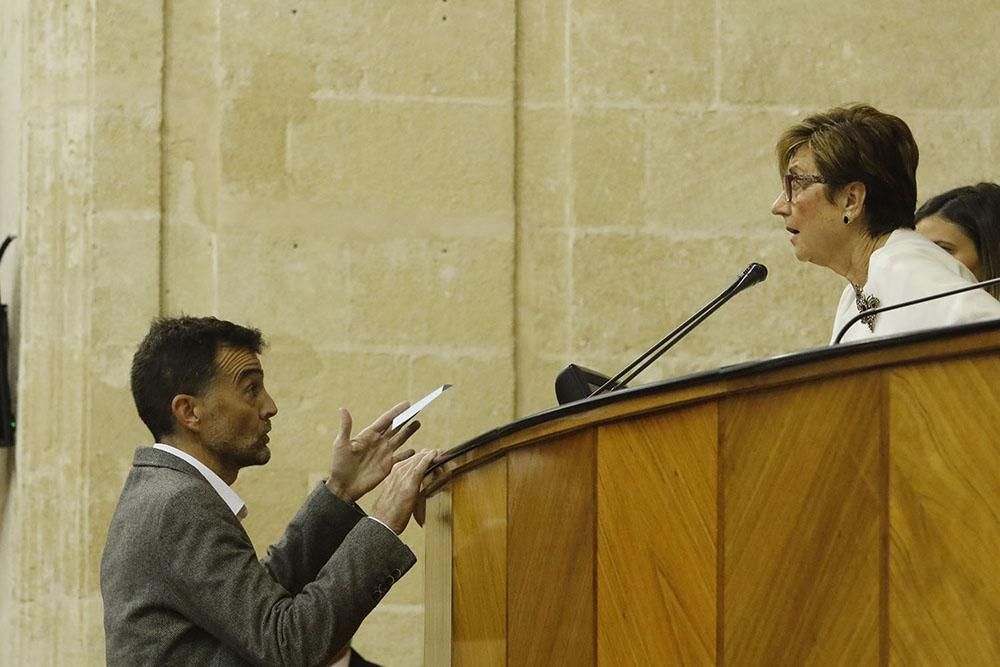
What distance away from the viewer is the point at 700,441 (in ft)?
6.66

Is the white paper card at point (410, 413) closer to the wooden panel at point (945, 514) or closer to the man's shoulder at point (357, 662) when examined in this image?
the wooden panel at point (945, 514)

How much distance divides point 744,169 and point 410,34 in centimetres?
127

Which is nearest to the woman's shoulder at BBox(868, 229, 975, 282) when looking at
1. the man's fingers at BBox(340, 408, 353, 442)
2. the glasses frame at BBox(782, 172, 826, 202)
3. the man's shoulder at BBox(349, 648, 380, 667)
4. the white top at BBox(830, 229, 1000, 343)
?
the white top at BBox(830, 229, 1000, 343)

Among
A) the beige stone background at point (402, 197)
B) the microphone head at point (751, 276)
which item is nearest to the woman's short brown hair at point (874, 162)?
the microphone head at point (751, 276)

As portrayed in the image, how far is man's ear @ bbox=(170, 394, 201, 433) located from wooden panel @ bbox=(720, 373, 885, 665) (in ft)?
4.37

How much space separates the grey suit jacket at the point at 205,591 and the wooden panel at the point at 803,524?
98 centimetres

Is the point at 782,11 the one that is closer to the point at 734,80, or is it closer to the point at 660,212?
the point at 734,80

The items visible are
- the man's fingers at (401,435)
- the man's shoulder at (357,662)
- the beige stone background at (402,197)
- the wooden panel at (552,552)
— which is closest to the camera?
the wooden panel at (552,552)

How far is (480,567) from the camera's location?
2605mm

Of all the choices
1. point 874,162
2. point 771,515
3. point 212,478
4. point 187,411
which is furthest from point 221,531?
point 874,162

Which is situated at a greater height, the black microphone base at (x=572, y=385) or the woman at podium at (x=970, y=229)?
the woman at podium at (x=970, y=229)

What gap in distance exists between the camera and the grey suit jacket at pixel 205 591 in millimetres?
2686

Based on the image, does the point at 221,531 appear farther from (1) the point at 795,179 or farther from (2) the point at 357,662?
(2) the point at 357,662

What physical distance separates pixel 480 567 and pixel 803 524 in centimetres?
83
